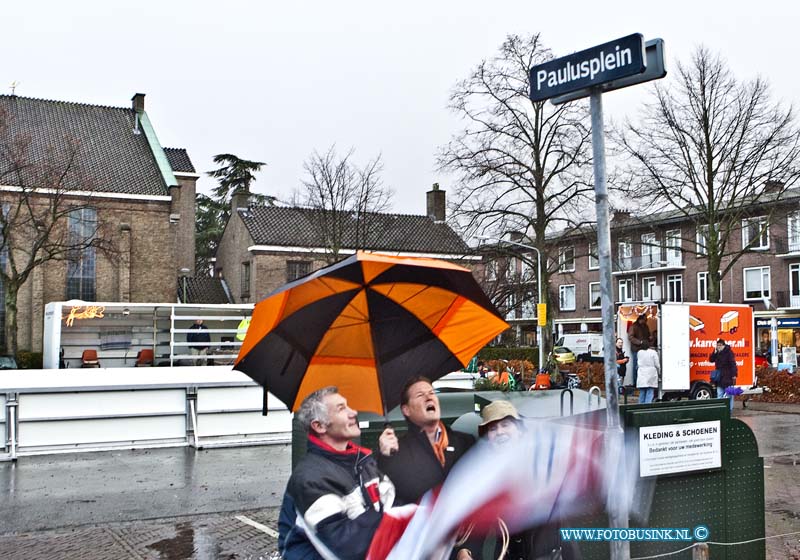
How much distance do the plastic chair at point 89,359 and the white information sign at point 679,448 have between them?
836 inches

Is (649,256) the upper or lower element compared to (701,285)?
upper

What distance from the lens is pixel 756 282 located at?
177 ft

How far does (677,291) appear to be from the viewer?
60594 mm

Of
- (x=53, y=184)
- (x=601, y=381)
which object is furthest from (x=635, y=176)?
(x=53, y=184)

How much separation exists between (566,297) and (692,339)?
48820mm

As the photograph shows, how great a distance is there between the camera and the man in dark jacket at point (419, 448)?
3570 millimetres

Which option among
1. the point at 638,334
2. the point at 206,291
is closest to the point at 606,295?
the point at 638,334

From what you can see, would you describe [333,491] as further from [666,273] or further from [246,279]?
[666,273]

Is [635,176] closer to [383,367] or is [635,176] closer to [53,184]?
[53,184]

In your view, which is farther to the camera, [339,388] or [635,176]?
[635,176]

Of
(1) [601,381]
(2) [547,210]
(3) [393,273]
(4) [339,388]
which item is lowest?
(1) [601,381]

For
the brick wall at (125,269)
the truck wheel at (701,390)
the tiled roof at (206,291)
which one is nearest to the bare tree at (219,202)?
the tiled roof at (206,291)

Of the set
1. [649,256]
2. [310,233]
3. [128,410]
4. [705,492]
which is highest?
[310,233]

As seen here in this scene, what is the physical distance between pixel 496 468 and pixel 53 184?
3483cm
